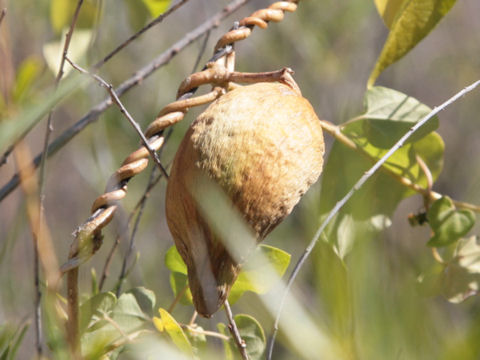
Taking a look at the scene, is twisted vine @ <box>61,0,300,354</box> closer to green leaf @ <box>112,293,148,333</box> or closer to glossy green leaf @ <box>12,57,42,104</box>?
green leaf @ <box>112,293,148,333</box>

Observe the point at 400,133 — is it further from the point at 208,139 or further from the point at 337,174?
the point at 208,139

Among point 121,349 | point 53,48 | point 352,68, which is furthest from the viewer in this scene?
point 352,68

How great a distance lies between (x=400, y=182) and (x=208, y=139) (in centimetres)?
28

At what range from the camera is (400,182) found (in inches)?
23.5

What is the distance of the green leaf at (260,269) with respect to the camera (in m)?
0.44

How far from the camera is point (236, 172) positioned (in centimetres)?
37

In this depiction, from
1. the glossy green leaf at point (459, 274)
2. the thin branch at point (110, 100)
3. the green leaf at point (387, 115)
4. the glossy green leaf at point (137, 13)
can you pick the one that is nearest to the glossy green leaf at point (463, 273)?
the glossy green leaf at point (459, 274)

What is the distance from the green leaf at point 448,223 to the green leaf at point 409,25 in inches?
5.9

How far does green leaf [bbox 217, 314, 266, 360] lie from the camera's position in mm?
493

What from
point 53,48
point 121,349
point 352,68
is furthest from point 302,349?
point 352,68

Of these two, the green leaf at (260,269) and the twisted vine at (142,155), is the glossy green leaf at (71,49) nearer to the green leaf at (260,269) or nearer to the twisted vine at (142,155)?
the twisted vine at (142,155)

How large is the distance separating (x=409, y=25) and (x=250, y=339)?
1.05ft

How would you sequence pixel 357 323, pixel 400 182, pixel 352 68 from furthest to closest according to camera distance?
pixel 352 68
pixel 400 182
pixel 357 323

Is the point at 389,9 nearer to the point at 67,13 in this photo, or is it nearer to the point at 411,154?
the point at 411,154
